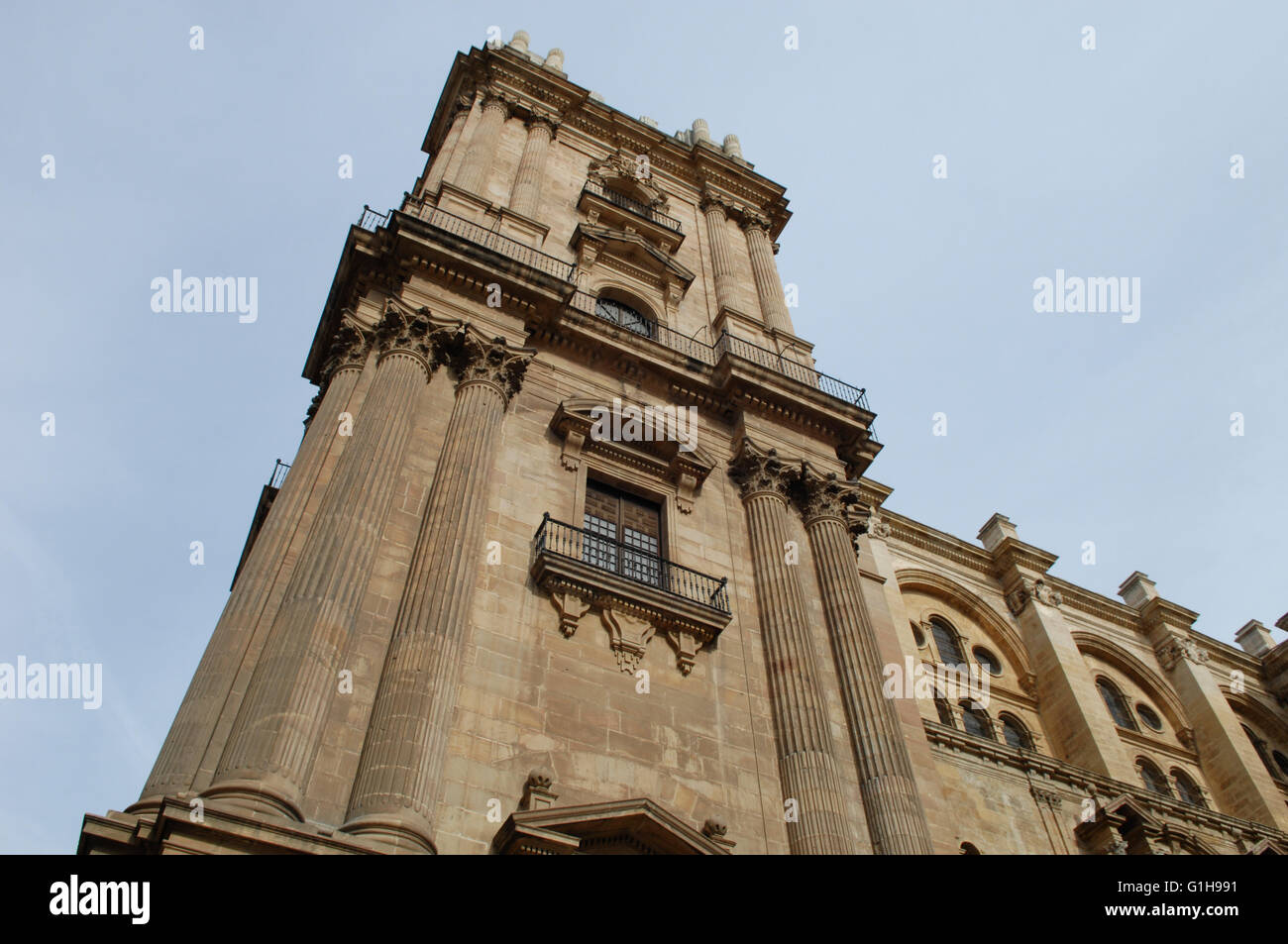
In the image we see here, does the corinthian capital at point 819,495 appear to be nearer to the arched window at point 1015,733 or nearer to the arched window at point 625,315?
the arched window at point 625,315

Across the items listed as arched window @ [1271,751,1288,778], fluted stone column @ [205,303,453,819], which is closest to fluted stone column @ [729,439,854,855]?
fluted stone column @ [205,303,453,819]

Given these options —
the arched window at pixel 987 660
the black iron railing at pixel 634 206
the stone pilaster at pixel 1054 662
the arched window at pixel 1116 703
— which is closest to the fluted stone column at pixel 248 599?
the black iron railing at pixel 634 206

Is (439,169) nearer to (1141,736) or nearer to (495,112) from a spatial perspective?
(495,112)

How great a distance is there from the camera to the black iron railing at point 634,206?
94.8 feet

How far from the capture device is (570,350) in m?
21.8

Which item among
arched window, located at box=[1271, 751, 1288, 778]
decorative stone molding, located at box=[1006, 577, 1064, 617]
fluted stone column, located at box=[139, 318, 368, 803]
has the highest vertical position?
decorative stone molding, located at box=[1006, 577, 1064, 617]

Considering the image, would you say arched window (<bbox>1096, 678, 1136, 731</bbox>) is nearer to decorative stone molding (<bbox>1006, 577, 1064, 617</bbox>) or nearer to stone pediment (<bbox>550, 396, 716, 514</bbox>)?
decorative stone molding (<bbox>1006, 577, 1064, 617</bbox>)

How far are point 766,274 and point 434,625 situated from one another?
18549 mm

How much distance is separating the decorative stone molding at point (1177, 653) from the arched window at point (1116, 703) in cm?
292

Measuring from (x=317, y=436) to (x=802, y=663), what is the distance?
928 cm

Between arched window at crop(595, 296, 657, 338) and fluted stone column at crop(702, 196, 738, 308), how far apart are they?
92.0 inches

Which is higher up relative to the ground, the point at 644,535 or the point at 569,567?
the point at 644,535

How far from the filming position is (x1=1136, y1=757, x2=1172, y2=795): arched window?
33.4 m
